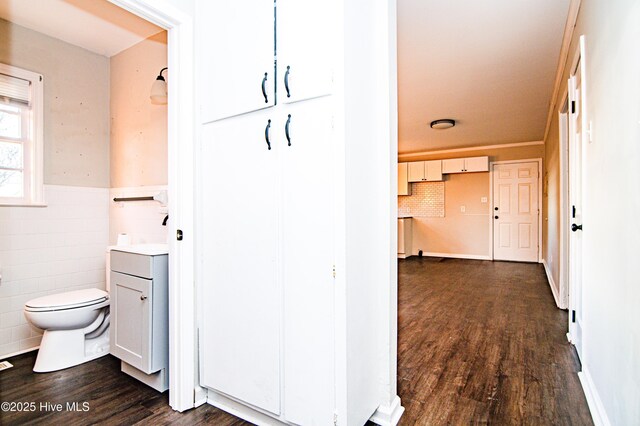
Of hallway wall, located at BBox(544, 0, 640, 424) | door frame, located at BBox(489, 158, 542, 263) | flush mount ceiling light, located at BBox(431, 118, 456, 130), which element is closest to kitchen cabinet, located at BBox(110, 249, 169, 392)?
hallway wall, located at BBox(544, 0, 640, 424)

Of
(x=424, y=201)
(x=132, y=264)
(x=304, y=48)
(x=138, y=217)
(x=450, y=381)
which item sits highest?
(x=304, y=48)

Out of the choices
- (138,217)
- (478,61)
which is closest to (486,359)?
(478,61)

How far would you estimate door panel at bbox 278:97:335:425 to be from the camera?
1.39 meters

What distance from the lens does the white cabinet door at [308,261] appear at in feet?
4.56

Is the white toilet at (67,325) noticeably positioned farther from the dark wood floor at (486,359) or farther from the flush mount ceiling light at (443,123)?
the flush mount ceiling light at (443,123)

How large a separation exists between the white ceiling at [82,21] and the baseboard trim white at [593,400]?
355 cm

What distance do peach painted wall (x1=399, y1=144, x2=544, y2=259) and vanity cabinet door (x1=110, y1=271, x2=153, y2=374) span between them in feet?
21.8

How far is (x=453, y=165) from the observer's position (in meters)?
7.13

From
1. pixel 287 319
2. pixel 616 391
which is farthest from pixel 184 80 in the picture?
pixel 616 391

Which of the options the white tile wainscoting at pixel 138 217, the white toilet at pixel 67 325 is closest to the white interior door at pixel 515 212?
the white tile wainscoting at pixel 138 217

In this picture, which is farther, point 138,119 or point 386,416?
point 138,119

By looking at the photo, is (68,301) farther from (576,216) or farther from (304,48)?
(576,216)

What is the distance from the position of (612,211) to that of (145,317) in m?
2.45

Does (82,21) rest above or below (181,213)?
above
